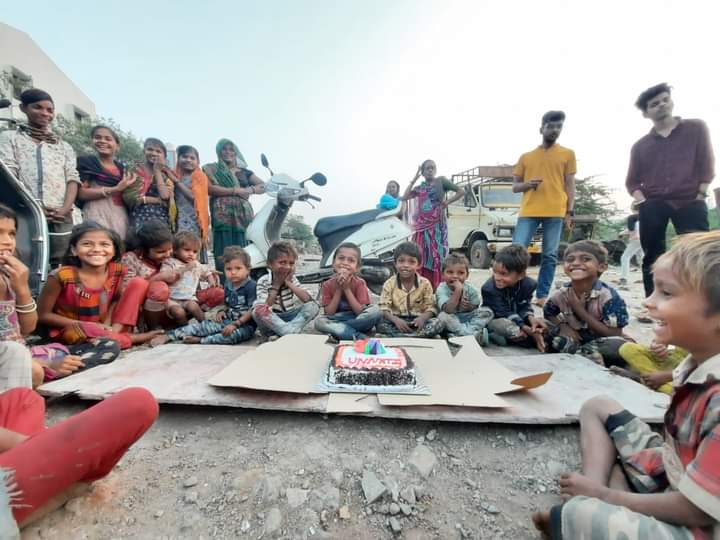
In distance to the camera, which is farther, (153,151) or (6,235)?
(153,151)

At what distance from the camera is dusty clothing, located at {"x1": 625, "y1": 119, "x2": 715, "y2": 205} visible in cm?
226

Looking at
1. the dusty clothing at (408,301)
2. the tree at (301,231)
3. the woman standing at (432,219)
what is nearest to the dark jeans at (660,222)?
the dusty clothing at (408,301)

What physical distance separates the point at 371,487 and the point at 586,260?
1.82 metres

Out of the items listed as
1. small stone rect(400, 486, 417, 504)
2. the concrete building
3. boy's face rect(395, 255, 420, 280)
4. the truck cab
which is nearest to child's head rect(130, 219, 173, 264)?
boy's face rect(395, 255, 420, 280)

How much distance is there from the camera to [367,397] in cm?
139

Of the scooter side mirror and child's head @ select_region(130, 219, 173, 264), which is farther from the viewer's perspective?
the scooter side mirror

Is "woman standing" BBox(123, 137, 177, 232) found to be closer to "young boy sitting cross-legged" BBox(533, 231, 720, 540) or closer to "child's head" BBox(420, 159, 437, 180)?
"child's head" BBox(420, 159, 437, 180)

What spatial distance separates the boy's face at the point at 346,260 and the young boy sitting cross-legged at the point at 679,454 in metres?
1.83

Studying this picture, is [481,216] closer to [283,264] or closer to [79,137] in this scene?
[283,264]

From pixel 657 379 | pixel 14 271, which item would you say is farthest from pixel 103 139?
pixel 657 379

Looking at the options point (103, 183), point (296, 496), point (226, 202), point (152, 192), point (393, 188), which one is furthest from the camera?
point (393, 188)

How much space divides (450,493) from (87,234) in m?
2.42

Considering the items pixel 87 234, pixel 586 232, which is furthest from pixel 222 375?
pixel 586 232

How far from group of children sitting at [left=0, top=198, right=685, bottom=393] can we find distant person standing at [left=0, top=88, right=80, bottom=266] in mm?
483
